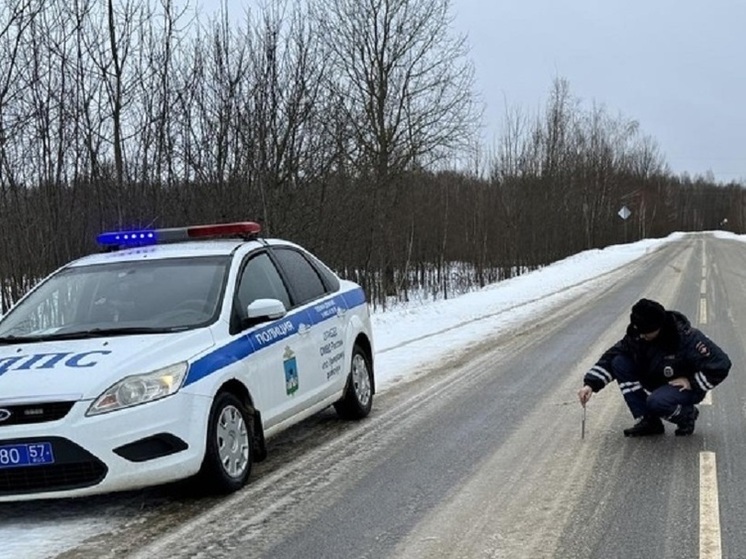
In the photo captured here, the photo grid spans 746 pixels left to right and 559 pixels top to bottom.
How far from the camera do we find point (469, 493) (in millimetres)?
5227

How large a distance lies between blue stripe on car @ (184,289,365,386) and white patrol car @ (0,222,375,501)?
0.5 inches

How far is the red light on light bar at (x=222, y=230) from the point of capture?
22.0 feet

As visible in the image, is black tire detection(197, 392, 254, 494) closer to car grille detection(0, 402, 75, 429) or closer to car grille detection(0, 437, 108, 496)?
car grille detection(0, 437, 108, 496)

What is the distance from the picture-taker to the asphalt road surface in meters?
4.34

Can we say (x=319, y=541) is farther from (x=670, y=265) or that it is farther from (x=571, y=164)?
(x=571, y=164)

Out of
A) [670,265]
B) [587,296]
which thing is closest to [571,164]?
[670,265]

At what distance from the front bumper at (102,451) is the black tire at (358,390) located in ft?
8.56

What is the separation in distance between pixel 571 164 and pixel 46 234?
130 feet

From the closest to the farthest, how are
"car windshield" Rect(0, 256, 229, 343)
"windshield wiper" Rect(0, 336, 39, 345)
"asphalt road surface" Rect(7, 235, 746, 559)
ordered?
"asphalt road surface" Rect(7, 235, 746, 559)
"windshield wiper" Rect(0, 336, 39, 345)
"car windshield" Rect(0, 256, 229, 343)

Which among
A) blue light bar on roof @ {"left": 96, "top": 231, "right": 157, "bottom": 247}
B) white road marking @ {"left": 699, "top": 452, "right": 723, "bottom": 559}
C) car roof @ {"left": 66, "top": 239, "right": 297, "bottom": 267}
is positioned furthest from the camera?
blue light bar on roof @ {"left": 96, "top": 231, "right": 157, "bottom": 247}

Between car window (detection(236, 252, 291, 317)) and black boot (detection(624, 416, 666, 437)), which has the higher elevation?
car window (detection(236, 252, 291, 317))

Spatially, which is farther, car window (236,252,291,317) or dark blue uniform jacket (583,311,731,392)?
dark blue uniform jacket (583,311,731,392)

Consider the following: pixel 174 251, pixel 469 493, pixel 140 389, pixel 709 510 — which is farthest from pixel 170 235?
pixel 709 510

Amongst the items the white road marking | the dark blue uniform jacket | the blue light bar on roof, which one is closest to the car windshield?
the blue light bar on roof
